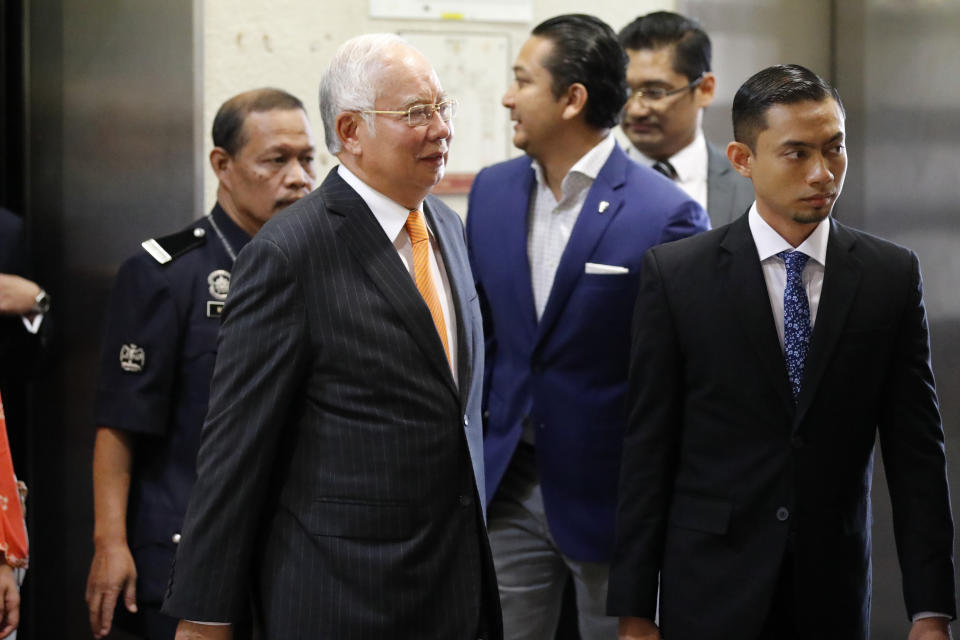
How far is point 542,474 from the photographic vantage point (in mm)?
2760

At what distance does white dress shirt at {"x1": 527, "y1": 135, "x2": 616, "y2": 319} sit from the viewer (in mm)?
2850

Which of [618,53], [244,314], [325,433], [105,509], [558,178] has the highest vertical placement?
[618,53]

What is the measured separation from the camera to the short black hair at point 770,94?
2.16 m

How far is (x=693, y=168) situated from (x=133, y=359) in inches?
66.2

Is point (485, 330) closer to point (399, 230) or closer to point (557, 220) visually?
point (557, 220)

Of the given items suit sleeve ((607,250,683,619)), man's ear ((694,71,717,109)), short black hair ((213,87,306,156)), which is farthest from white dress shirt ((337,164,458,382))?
man's ear ((694,71,717,109))

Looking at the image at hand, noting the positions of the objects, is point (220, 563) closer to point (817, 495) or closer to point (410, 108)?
point (410, 108)

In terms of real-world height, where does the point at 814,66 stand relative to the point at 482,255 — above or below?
above

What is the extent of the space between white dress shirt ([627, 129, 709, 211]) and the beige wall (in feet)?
2.36

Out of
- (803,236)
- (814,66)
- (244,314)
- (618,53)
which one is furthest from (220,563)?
(814,66)

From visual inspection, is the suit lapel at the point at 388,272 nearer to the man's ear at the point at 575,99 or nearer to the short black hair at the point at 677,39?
the man's ear at the point at 575,99

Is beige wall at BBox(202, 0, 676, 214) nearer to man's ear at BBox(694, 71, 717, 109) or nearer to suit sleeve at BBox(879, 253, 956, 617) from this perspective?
man's ear at BBox(694, 71, 717, 109)

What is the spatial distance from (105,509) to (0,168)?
4.56 feet

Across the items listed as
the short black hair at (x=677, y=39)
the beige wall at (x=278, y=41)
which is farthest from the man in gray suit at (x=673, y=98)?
the beige wall at (x=278, y=41)
